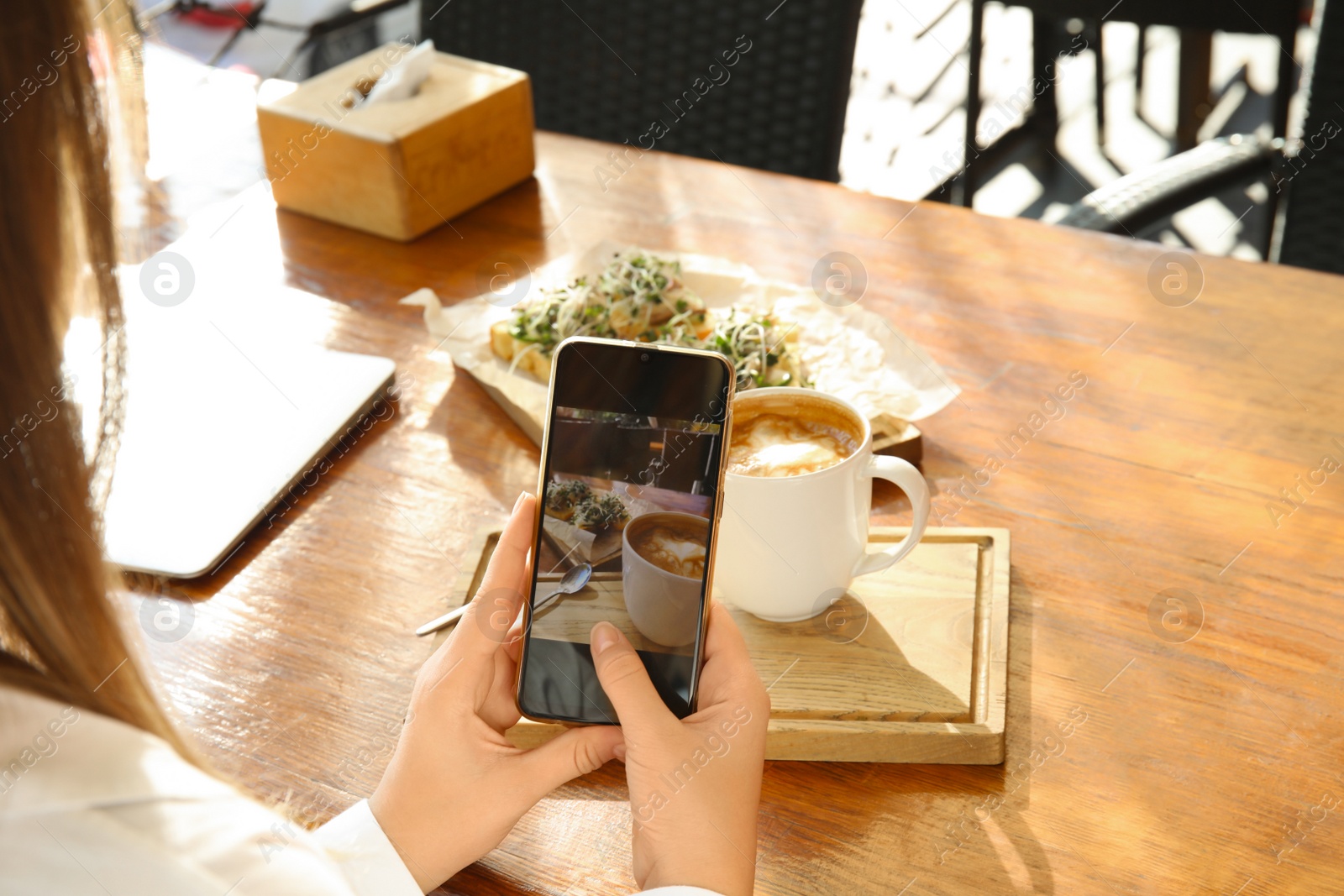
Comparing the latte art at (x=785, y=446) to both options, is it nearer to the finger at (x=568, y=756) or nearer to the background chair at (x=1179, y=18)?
the finger at (x=568, y=756)

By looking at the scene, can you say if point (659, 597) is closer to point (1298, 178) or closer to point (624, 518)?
point (624, 518)

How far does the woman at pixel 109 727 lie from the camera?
40 cm

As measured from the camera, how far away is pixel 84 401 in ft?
3.13

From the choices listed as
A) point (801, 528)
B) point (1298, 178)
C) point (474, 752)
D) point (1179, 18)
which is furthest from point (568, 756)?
point (1179, 18)

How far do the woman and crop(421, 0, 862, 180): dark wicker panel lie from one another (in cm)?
112

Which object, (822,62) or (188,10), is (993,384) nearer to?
(822,62)

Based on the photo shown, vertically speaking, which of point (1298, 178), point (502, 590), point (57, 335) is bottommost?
point (1298, 178)

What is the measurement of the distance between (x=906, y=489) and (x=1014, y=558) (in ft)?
0.47

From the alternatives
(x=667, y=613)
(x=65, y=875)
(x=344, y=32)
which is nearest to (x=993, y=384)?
(x=667, y=613)

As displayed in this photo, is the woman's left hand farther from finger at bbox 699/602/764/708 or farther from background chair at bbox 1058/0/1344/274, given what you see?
background chair at bbox 1058/0/1344/274

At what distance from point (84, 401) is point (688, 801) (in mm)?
711

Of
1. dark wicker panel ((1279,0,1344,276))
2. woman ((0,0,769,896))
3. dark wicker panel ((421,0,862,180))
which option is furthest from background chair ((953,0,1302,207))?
woman ((0,0,769,896))

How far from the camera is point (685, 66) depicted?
1.61 meters

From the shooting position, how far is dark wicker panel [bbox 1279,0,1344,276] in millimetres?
1304
